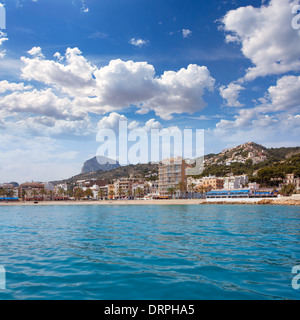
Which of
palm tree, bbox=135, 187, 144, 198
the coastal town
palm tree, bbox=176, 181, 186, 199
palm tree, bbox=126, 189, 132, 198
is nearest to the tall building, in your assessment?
the coastal town

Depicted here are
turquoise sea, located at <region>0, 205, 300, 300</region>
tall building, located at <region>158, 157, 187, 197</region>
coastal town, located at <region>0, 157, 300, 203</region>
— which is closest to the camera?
turquoise sea, located at <region>0, 205, 300, 300</region>

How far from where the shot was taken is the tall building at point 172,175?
154m

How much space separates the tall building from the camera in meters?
154

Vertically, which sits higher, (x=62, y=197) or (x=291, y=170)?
(x=291, y=170)

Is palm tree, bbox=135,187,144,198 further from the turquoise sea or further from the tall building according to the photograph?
the turquoise sea

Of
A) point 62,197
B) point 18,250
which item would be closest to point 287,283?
point 18,250

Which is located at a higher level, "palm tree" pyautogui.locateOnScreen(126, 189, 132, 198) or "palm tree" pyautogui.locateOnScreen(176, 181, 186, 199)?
"palm tree" pyautogui.locateOnScreen(176, 181, 186, 199)

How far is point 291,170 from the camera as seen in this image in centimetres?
14775

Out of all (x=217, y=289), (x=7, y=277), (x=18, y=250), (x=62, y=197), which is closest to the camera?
(x=217, y=289)

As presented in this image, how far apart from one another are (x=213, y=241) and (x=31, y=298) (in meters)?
11.2

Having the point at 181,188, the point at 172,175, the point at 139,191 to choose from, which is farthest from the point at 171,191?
the point at 139,191

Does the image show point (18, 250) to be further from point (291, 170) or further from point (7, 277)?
point (291, 170)

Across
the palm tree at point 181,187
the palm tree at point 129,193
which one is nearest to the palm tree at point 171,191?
the palm tree at point 181,187
